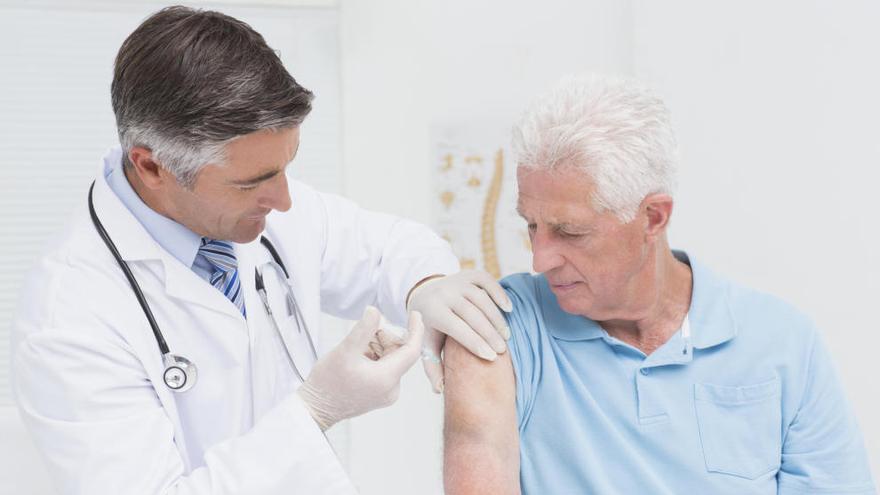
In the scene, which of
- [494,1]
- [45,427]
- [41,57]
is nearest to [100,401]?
[45,427]

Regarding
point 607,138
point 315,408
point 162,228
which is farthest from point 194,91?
point 607,138

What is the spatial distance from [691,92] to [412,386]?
4.58 feet

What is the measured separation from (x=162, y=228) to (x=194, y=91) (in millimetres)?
284

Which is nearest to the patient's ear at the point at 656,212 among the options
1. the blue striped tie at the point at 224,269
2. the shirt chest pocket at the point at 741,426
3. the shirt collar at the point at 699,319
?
the shirt collar at the point at 699,319

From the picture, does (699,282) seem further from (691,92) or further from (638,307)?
(691,92)

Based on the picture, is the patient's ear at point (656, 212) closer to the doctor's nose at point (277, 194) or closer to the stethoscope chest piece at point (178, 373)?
the doctor's nose at point (277, 194)

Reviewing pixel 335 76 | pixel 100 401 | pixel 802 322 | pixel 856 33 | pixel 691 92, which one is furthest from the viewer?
pixel 335 76

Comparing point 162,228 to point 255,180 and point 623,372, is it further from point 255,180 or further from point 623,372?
point 623,372

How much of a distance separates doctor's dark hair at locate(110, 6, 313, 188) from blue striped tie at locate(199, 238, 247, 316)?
18 cm

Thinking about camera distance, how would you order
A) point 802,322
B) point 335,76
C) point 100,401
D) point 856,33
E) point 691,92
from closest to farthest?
point 100,401
point 802,322
point 856,33
point 691,92
point 335,76

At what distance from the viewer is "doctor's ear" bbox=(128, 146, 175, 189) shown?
4.56 ft

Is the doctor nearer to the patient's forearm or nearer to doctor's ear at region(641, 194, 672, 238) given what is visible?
the patient's forearm

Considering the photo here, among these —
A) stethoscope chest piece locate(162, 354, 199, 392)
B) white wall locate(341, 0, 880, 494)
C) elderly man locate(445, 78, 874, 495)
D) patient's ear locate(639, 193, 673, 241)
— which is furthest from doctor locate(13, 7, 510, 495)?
white wall locate(341, 0, 880, 494)

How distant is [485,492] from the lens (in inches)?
52.1
